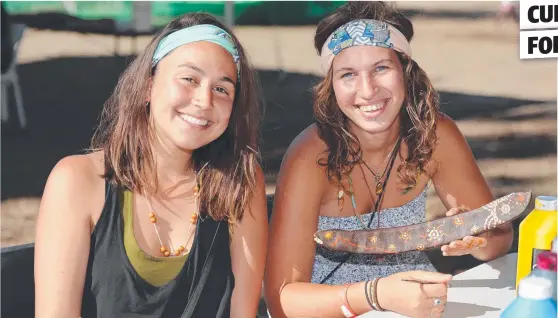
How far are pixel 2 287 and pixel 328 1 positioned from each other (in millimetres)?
1712

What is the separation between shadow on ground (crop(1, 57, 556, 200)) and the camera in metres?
3.76

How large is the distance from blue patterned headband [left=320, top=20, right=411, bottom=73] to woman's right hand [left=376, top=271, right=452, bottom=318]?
67 centimetres

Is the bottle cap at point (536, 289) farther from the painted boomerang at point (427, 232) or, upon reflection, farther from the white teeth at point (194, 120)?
the white teeth at point (194, 120)

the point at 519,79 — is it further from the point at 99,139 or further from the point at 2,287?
the point at 2,287

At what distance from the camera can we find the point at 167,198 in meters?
1.79

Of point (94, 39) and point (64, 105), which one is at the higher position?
point (94, 39)

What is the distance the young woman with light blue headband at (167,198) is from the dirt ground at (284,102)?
135cm

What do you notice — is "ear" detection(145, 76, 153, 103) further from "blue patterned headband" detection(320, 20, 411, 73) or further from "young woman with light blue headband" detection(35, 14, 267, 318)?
"blue patterned headband" detection(320, 20, 411, 73)

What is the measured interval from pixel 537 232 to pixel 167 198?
35.6 inches

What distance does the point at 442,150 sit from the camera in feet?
6.82

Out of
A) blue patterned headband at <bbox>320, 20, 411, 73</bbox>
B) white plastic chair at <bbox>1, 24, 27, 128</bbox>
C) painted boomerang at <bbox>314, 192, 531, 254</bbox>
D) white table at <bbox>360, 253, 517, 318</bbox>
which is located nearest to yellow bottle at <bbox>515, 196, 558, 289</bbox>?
white table at <bbox>360, 253, 517, 318</bbox>

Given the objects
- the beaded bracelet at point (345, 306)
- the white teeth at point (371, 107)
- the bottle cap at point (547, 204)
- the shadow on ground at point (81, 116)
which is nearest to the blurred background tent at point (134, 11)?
the shadow on ground at point (81, 116)

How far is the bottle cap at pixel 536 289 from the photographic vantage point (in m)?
1.24

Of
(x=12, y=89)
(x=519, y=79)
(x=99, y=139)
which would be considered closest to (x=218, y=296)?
(x=99, y=139)
